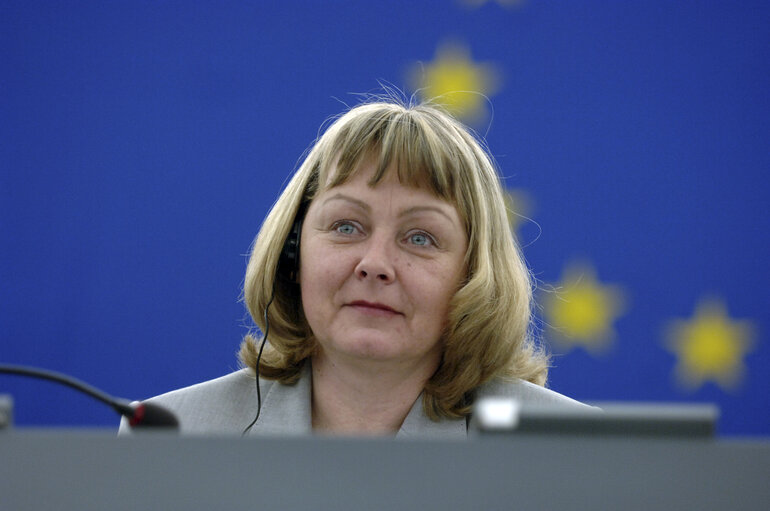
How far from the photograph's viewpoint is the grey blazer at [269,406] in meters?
1.45

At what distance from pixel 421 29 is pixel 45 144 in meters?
0.89

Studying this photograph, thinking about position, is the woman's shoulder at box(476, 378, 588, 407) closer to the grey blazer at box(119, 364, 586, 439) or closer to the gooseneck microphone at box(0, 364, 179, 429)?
the grey blazer at box(119, 364, 586, 439)

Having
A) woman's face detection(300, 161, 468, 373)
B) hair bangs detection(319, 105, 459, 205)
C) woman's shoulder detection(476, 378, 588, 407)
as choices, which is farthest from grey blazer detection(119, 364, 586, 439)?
hair bangs detection(319, 105, 459, 205)

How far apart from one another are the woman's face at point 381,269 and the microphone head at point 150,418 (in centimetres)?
63

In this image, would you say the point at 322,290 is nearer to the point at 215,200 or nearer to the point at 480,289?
the point at 480,289

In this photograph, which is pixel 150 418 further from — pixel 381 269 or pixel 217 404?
Result: pixel 217 404

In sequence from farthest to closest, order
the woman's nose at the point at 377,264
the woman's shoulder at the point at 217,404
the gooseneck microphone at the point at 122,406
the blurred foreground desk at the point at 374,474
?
1. the woman's shoulder at the point at 217,404
2. the woman's nose at the point at 377,264
3. the gooseneck microphone at the point at 122,406
4. the blurred foreground desk at the point at 374,474

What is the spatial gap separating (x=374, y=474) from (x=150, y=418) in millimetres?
396

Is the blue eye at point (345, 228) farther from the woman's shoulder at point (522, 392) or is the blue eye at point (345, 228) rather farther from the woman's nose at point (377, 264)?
the woman's shoulder at point (522, 392)

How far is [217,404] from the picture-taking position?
1.52 metres

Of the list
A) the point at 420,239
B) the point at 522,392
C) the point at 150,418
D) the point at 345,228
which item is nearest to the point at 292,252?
the point at 345,228

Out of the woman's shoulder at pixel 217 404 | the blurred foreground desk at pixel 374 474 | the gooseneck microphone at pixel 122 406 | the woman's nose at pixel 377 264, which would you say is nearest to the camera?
the blurred foreground desk at pixel 374 474

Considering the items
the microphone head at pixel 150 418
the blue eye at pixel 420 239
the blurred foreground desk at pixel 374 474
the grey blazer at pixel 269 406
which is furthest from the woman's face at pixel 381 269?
the blurred foreground desk at pixel 374 474

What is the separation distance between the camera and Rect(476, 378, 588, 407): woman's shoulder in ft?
4.95
